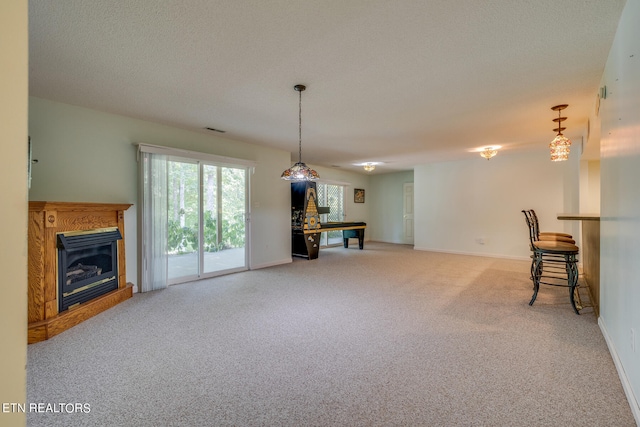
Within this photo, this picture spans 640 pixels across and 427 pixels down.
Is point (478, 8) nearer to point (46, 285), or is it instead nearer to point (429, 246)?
point (46, 285)

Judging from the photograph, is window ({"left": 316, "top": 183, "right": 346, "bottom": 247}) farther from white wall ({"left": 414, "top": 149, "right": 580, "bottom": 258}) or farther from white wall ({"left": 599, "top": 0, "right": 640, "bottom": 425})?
white wall ({"left": 599, "top": 0, "right": 640, "bottom": 425})

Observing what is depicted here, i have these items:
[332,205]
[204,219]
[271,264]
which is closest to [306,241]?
[271,264]

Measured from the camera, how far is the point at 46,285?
2773 millimetres

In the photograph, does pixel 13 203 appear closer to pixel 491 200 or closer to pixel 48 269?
pixel 48 269

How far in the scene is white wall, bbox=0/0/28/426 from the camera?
0.59 metres

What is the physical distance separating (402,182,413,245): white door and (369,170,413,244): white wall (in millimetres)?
90

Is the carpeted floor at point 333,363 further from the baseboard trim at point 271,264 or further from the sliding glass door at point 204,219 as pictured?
the baseboard trim at point 271,264

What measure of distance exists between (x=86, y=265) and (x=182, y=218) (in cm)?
151

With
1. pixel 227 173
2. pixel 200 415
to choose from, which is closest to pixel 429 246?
pixel 227 173

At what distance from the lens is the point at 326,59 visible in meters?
2.48

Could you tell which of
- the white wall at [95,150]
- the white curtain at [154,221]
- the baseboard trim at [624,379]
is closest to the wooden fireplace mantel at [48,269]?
the white wall at [95,150]

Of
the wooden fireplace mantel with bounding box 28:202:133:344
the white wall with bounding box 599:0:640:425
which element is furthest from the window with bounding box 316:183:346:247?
the white wall with bounding box 599:0:640:425

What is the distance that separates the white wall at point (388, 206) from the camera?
388 inches

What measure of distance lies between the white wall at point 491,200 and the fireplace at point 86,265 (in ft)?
23.4
